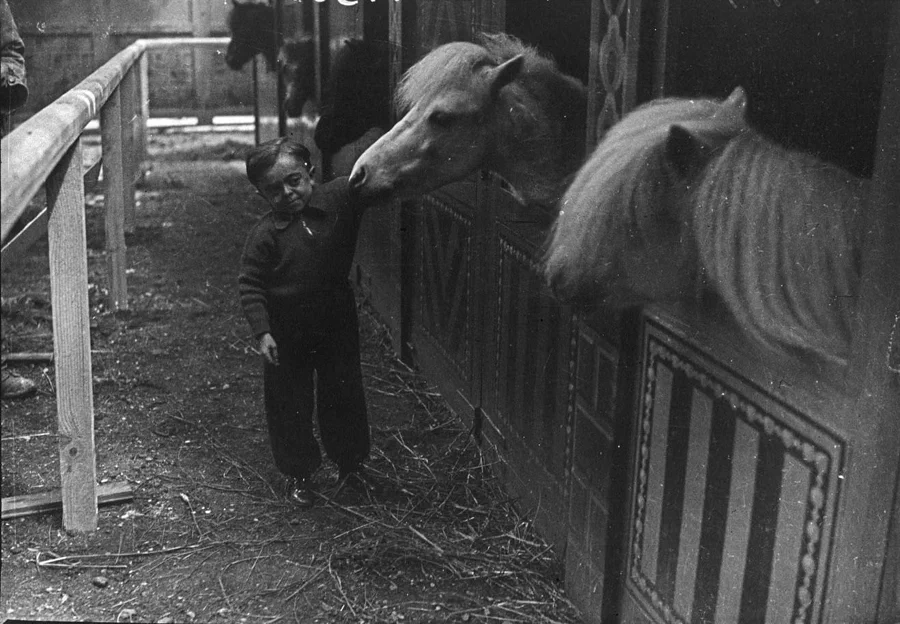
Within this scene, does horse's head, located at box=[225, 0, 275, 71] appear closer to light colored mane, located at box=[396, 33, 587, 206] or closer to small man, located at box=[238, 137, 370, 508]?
small man, located at box=[238, 137, 370, 508]

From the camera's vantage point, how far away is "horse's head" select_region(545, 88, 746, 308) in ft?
6.64

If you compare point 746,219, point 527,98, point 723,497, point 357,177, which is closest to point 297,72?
point 357,177

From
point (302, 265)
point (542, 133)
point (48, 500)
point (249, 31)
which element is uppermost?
point (249, 31)

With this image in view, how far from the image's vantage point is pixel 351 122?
102 inches

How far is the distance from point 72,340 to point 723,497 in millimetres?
1789

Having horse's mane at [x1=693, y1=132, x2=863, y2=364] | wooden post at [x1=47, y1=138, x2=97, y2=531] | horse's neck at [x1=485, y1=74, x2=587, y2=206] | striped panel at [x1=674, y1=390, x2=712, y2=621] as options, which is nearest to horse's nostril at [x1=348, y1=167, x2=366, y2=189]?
horse's neck at [x1=485, y1=74, x2=587, y2=206]

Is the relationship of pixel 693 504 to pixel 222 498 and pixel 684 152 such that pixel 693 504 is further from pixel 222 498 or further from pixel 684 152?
pixel 222 498

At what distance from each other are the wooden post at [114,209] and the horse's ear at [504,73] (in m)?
1.21

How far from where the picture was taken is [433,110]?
250 centimetres

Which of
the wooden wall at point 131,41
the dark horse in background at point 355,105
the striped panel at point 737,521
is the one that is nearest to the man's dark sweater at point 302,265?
the dark horse in background at point 355,105

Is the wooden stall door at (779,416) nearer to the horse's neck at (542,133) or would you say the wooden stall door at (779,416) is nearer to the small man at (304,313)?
the horse's neck at (542,133)

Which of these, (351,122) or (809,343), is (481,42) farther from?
(809,343)

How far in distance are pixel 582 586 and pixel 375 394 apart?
80cm

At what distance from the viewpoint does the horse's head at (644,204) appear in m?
2.03
